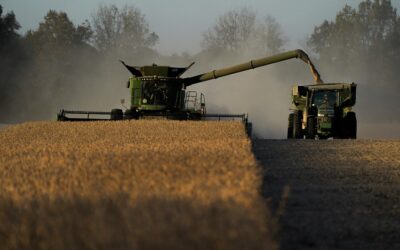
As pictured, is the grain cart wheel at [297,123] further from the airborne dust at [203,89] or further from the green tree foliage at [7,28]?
the green tree foliage at [7,28]

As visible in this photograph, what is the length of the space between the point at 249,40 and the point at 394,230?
86.2 metres

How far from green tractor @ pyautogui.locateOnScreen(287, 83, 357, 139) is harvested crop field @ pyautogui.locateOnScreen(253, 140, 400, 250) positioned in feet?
21.1

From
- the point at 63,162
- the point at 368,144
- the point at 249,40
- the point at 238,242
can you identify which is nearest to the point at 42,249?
the point at 238,242

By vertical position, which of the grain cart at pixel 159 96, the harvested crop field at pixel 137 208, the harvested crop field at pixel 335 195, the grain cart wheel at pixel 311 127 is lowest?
the harvested crop field at pixel 335 195

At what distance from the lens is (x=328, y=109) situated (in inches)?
1135

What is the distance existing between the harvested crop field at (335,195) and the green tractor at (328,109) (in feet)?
21.1

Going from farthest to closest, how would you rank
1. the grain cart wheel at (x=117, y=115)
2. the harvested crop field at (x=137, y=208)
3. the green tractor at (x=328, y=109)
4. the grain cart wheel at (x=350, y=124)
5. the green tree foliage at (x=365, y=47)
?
1. the green tree foliage at (x=365, y=47)
2. the grain cart wheel at (x=117, y=115)
3. the grain cart wheel at (x=350, y=124)
4. the green tractor at (x=328, y=109)
5. the harvested crop field at (x=137, y=208)

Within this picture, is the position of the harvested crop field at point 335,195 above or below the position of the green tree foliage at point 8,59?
below

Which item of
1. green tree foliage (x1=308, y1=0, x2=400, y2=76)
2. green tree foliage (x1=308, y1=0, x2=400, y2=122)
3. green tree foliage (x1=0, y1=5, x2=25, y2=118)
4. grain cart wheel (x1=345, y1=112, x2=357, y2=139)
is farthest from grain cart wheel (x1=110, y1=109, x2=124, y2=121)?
green tree foliage (x1=308, y1=0, x2=400, y2=76)

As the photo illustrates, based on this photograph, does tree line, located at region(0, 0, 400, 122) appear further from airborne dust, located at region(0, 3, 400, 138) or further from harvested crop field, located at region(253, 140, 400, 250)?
harvested crop field, located at region(253, 140, 400, 250)

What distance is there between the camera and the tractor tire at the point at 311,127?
2902 cm

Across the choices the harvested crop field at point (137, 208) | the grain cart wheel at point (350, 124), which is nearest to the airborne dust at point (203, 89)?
the grain cart wheel at point (350, 124)

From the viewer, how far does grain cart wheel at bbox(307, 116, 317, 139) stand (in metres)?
29.0

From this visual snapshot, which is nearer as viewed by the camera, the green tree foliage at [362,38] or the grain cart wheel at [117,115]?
the grain cart wheel at [117,115]
